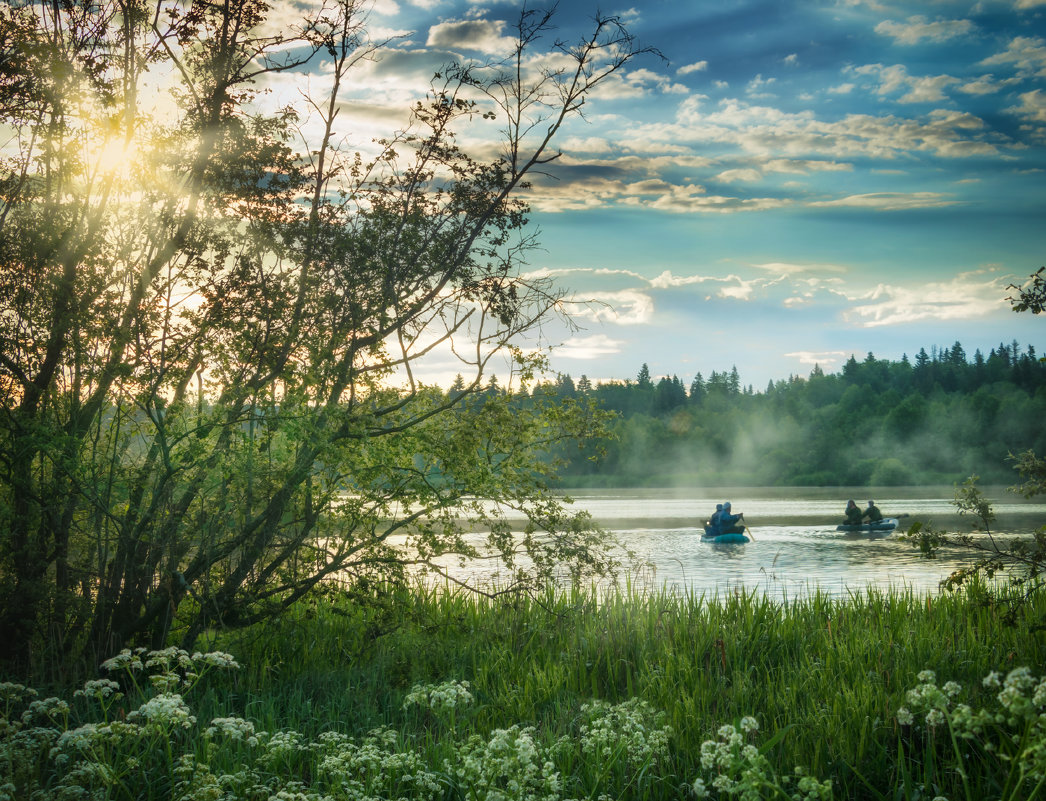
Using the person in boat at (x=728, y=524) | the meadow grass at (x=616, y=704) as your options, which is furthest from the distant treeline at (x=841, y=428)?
the meadow grass at (x=616, y=704)

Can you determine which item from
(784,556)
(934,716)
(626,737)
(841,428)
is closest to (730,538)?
(784,556)

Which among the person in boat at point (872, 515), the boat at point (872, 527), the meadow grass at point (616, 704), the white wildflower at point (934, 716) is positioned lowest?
the boat at point (872, 527)

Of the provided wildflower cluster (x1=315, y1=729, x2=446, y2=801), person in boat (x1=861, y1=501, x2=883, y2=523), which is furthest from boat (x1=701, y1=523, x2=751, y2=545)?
wildflower cluster (x1=315, y1=729, x2=446, y2=801)

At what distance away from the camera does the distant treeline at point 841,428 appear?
82.3 meters

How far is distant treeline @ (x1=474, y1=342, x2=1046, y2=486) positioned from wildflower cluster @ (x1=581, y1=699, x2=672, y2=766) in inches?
2538

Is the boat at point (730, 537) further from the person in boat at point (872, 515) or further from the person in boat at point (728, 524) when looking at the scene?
the person in boat at point (872, 515)

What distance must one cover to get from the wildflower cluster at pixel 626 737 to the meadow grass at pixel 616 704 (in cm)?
3

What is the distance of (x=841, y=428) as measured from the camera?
318ft

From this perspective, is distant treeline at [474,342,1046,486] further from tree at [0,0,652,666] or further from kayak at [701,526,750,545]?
tree at [0,0,652,666]

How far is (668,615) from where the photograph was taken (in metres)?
8.02

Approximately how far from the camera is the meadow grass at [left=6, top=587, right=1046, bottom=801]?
12.4 ft

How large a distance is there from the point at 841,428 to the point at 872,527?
76.5 metres

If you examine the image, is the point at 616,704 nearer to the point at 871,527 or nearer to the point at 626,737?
the point at 626,737

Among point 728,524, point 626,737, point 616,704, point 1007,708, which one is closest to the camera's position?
point 1007,708
